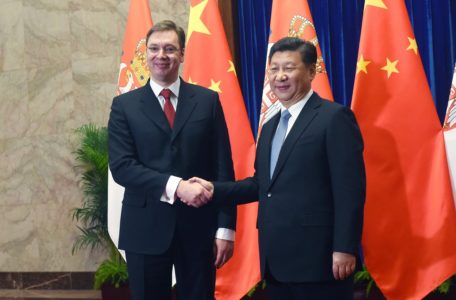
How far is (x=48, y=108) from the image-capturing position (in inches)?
237

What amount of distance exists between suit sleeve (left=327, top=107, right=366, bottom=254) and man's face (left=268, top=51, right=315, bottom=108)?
20 centimetres

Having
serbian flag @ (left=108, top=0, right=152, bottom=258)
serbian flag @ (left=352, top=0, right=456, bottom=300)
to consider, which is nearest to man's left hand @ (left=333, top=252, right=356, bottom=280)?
serbian flag @ (left=352, top=0, right=456, bottom=300)

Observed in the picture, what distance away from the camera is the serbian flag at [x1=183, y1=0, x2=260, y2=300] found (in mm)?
4277

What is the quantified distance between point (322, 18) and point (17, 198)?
3188 millimetres

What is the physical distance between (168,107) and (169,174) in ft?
0.95

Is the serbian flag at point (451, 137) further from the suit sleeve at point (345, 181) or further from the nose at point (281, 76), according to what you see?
the nose at point (281, 76)

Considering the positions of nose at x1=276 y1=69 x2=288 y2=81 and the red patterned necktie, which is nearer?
nose at x1=276 y1=69 x2=288 y2=81

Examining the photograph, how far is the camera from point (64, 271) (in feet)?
19.5

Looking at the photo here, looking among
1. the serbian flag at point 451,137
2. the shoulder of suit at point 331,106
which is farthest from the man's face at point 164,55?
the serbian flag at point 451,137

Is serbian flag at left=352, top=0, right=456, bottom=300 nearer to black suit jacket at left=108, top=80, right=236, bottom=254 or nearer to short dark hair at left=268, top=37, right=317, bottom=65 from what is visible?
short dark hair at left=268, top=37, right=317, bottom=65

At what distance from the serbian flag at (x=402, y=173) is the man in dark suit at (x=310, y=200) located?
4.28ft

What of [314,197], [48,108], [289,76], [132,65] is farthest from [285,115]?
[48,108]

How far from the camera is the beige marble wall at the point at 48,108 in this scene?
584 cm

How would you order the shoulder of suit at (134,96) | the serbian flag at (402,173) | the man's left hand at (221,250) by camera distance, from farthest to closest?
1. the serbian flag at (402,173)
2. the shoulder of suit at (134,96)
3. the man's left hand at (221,250)
